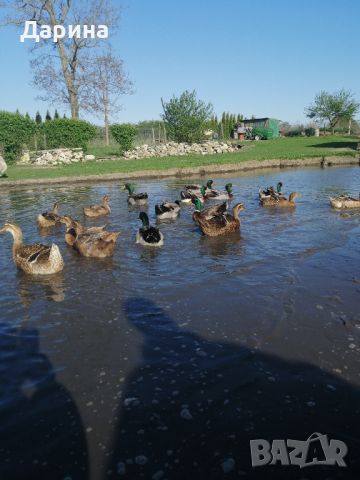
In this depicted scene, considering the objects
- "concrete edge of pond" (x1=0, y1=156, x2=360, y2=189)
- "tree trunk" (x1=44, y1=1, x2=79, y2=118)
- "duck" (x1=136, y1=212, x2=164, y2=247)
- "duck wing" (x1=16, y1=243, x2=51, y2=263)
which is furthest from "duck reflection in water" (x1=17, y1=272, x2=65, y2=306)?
"tree trunk" (x1=44, y1=1, x2=79, y2=118)

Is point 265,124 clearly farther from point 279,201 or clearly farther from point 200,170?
point 279,201

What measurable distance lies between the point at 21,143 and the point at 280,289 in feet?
97.4

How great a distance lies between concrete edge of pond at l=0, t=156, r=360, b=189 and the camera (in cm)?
2298

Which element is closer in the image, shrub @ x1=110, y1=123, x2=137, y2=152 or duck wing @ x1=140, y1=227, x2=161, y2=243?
duck wing @ x1=140, y1=227, x2=161, y2=243

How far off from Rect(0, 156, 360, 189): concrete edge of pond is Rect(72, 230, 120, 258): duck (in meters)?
14.8

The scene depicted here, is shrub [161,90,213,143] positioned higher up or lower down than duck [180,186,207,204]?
higher up

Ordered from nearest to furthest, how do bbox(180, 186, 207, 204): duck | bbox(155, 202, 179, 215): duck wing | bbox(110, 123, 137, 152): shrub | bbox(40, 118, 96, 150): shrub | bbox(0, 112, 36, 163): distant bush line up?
bbox(155, 202, 179, 215): duck wing
bbox(180, 186, 207, 204): duck
bbox(0, 112, 36, 163): distant bush
bbox(40, 118, 96, 150): shrub
bbox(110, 123, 137, 152): shrub

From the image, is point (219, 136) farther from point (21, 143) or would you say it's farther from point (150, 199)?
point (150, 199)

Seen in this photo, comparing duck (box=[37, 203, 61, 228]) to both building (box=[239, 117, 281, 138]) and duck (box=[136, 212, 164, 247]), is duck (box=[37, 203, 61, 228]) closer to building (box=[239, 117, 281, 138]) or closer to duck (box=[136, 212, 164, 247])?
duck (box=[136, 212, 164, 247])

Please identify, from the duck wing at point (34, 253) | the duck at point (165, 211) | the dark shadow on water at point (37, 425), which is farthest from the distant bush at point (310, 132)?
the dark shadow on water at point (37, 425)

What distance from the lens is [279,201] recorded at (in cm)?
1397

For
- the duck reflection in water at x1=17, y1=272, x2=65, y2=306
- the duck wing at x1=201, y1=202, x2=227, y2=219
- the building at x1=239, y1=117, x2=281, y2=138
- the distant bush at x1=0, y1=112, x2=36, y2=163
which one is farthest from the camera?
the building at x1=239, y1=117, x2=281, y2=138

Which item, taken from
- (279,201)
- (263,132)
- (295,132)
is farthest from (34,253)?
(295,132)

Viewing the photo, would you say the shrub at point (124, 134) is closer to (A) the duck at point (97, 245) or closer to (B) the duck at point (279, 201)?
(B) the duck at point (279, 201)
